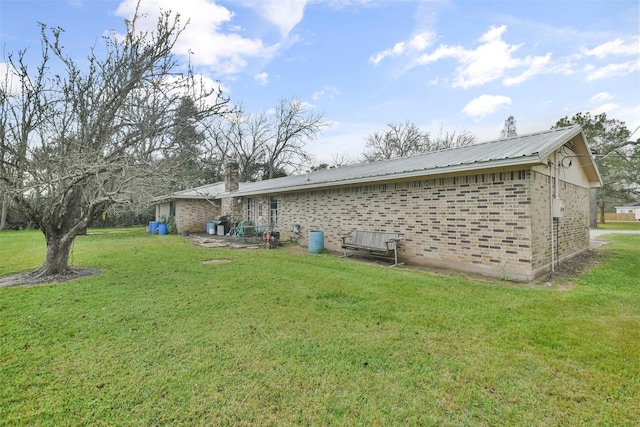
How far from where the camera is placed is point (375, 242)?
342 inches

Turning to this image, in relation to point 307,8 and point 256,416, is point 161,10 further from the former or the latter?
point 256,416

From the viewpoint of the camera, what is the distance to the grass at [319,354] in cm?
224

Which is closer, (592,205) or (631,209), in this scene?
(592,205)

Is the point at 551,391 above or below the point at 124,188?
below

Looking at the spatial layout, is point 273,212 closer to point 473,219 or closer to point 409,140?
point 473,219

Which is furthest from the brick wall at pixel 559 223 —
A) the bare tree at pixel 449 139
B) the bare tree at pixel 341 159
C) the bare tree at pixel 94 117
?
the bare tree at pixel 341 159

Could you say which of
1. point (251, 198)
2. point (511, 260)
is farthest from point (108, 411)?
point (251, 198)

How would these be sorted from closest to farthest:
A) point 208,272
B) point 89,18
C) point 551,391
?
point 551,391 < point 89,18 < point 208,272

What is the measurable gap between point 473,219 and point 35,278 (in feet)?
32.3

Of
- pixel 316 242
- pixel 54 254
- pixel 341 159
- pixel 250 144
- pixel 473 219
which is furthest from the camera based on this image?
pixel 341 159

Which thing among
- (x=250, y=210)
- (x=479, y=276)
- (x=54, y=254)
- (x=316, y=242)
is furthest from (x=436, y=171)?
(x=250, y=210)

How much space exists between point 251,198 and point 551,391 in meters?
15.9

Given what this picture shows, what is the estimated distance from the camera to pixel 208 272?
6879mm

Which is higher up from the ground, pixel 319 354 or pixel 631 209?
pixel 631 209
